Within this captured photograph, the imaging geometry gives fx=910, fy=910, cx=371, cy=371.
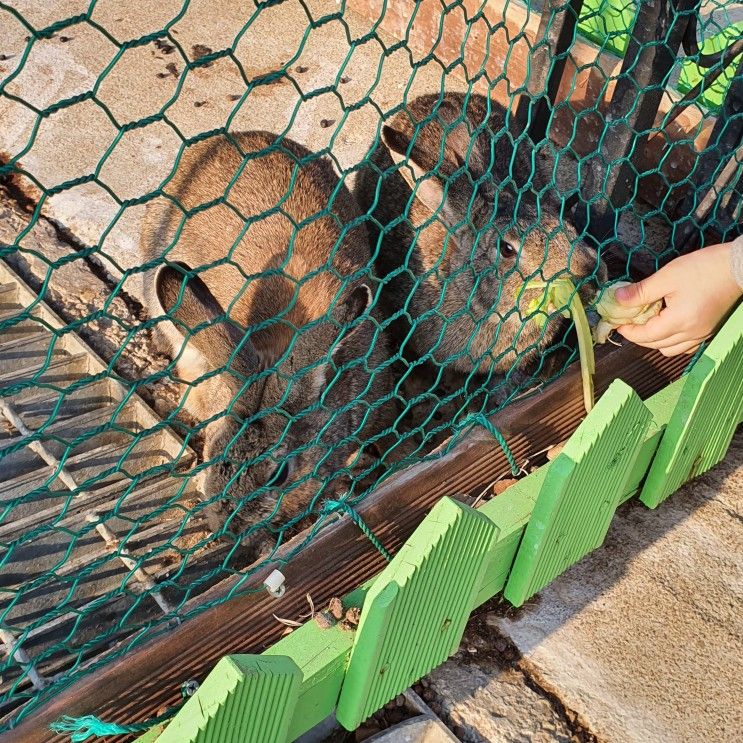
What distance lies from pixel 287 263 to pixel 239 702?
1778 millimetres

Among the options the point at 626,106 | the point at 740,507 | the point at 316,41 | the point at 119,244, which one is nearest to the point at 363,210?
the point at 119,244

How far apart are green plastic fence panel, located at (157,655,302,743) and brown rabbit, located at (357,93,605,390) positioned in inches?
72.8

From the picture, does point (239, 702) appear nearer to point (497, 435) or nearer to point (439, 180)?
point (497, 435)

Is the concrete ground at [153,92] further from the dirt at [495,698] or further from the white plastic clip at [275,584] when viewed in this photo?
the dirt at [495,698]

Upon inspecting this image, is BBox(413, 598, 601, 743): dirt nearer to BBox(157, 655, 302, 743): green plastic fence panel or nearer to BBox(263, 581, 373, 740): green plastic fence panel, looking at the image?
BBox(263, 581, 373, 740): green plastic fence panel

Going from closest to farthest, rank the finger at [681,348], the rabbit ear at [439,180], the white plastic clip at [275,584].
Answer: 1. the white plastic clip at [275,584]
2. the finger at [681,348]
3. the rabbit ear at [439,180]

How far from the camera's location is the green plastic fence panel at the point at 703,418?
9.09 feet

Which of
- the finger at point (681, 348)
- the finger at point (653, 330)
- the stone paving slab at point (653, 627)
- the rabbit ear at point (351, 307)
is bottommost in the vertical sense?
the stone paving slab at point (653, 627)

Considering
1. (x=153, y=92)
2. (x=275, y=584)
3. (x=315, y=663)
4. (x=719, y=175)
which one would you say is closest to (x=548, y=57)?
(x=719, y=175)

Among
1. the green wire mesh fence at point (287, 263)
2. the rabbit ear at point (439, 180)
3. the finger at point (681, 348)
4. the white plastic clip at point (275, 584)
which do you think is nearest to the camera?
the white plastic clip at point (275, 584)

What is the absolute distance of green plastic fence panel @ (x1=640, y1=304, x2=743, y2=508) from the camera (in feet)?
9.09

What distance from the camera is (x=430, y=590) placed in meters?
2.23

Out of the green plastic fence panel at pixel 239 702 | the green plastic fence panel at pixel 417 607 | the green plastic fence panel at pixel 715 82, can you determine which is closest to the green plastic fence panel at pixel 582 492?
the green plastic fence panel at pixel 417 607

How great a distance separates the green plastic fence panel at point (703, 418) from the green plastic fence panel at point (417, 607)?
87 centimetres
